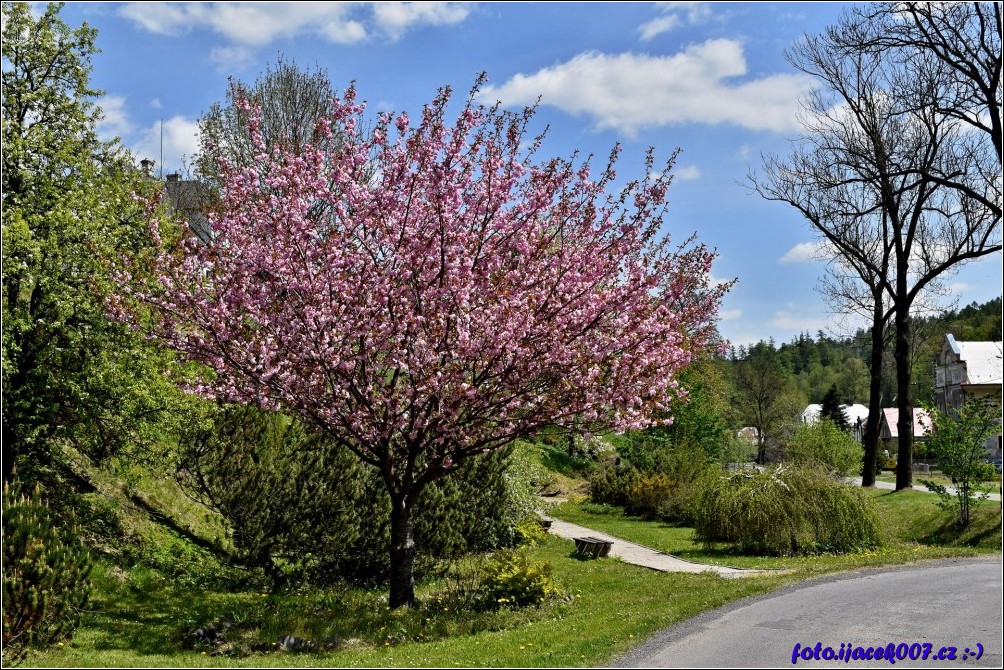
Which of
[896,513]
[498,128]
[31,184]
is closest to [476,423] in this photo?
[498,128]

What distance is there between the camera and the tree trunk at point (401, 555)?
12.8 meters

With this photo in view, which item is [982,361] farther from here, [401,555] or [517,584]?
[401,555]

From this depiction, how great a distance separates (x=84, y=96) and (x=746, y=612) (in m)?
14.7

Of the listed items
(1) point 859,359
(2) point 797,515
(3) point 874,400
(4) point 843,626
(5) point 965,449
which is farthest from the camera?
(1) point 859,359

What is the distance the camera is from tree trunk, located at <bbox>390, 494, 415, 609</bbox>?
42.0 feet

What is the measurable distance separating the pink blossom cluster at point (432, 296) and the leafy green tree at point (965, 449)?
11.9 meters

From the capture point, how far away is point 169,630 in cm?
1131

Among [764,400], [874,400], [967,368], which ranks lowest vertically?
[874,400]

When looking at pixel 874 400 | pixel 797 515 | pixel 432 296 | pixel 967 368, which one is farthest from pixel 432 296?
pixel 967 368

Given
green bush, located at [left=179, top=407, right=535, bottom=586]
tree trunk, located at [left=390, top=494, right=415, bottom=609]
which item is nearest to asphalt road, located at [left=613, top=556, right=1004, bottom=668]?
tree trunk, located at [left=390, top=494, right=415, bottom=609]

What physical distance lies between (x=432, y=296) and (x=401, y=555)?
14.6ft

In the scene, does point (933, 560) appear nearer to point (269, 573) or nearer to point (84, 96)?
point (269, 573)

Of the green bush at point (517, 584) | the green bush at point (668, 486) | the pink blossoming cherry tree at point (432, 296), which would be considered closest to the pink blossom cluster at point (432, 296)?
the pink blossoming cherry tree at point (432, 296)

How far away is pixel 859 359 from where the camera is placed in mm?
135500
